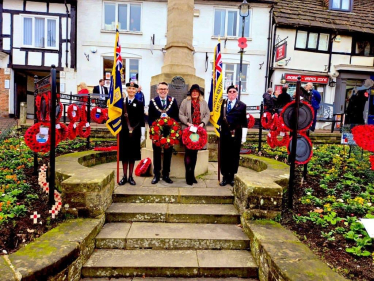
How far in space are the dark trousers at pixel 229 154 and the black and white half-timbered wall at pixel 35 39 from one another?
12.7m

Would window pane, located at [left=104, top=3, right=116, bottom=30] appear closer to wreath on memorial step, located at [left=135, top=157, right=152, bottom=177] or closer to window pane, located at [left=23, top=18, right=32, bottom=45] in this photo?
window pane, located at [left=23, top=18, right=32, bottom=45]

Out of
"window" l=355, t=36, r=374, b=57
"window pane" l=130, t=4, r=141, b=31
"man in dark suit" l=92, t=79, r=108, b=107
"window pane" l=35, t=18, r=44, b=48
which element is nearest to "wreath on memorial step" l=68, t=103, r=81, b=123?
"man in dark suit" l=92, t=79, r=108, b=107

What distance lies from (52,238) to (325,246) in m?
2.98

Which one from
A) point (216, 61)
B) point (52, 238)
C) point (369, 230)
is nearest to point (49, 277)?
point (52, 238)

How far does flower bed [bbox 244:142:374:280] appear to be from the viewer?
9.27ft

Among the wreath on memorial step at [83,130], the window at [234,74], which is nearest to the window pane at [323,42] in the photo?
the window at [234,74]

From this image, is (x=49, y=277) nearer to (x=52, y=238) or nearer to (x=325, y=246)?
(x=52, y=238)

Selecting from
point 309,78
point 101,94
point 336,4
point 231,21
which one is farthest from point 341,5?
point 101,94

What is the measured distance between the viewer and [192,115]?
5020 mm

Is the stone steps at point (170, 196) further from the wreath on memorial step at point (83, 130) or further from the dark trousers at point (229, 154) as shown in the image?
the wreath on memorial step at point (83, 130)

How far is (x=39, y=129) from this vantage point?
421 cm

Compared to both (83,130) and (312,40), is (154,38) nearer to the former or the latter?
(312,40)

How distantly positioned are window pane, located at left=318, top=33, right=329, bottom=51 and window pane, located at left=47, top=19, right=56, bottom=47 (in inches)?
594

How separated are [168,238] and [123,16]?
15.1 metres
